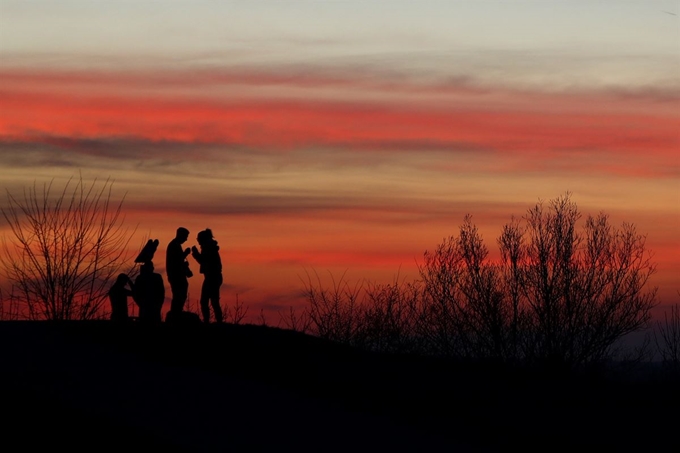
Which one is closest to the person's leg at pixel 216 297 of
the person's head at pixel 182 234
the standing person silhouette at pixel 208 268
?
the standing person silhouette at pixel 208 268

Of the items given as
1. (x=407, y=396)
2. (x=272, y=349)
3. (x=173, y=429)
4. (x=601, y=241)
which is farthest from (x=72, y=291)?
(x=601, y=241)

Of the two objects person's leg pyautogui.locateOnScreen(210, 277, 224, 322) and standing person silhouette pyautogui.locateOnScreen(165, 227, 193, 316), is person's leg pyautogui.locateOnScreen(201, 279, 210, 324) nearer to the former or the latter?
person's leg pyautogui.locateOnScreen(210, 277, 224, 322)

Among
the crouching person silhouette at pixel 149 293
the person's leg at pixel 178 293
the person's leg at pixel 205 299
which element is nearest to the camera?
the crouching person silhouette at pixel 149 293

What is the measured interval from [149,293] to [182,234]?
1374mm

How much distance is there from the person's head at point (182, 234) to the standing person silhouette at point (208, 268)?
0.55m

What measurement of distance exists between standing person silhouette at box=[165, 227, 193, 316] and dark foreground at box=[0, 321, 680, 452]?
106 centimetres

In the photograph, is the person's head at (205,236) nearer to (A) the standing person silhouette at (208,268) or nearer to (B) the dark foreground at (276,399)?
(A) the standing person silhouette at (208,268)

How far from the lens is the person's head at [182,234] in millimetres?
20531

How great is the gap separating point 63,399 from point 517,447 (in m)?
6.58

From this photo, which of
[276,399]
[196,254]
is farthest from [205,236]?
[276,399]

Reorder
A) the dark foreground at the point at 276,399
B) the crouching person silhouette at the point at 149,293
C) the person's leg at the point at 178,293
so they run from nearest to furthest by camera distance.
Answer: the dark foreground at the point at 276,399 → the crouching person silhouette at the point at 149,293 → the person's leg at the point at 178,293

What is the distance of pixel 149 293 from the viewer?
2014 centimetres

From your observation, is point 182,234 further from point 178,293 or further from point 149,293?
point 149,293

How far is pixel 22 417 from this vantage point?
13.4 metres
